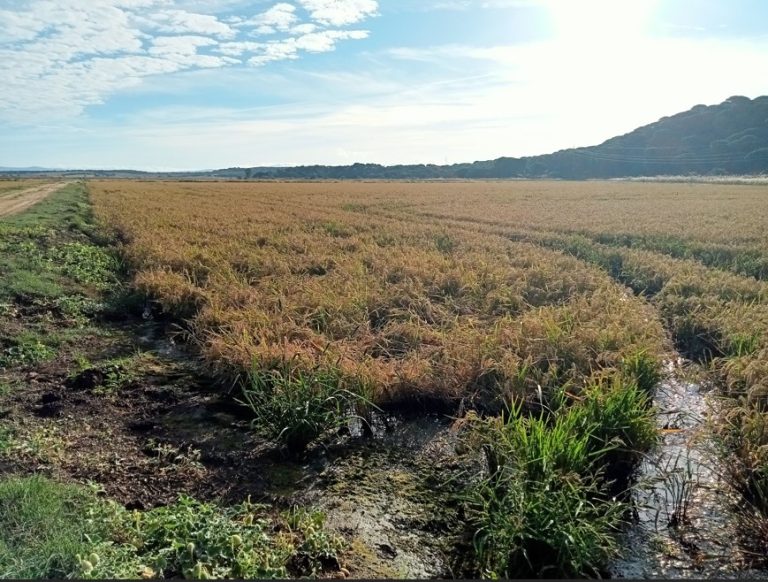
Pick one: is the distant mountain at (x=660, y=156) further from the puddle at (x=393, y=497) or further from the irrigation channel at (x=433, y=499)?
the puddle at (x=393, y=497)

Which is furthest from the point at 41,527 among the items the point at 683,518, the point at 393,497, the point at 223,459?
the point at 683,518

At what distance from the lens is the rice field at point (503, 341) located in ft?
15.1

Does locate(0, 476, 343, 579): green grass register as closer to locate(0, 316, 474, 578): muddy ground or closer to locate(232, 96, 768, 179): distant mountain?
locate(0, 316, 474, 578): muddy ground

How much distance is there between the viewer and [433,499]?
5020 millimetres

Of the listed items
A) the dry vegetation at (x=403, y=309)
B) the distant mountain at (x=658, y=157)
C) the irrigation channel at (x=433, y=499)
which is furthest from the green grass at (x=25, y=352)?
the distant mountain at (x=658, y=157)

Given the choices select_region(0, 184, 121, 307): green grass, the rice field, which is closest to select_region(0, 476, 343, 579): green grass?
the rice field

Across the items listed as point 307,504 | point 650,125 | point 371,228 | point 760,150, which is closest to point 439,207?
point 371,228

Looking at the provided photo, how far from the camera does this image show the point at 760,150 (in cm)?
12244

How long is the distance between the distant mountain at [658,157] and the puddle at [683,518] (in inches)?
5142

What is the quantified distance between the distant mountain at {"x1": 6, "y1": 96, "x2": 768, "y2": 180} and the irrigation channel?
130816 millimetres

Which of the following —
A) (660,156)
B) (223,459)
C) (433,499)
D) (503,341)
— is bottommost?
(433,499)

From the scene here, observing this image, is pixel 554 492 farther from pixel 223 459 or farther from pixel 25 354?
pixel 25 354

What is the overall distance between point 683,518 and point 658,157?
155m

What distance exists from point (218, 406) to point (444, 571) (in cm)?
375
